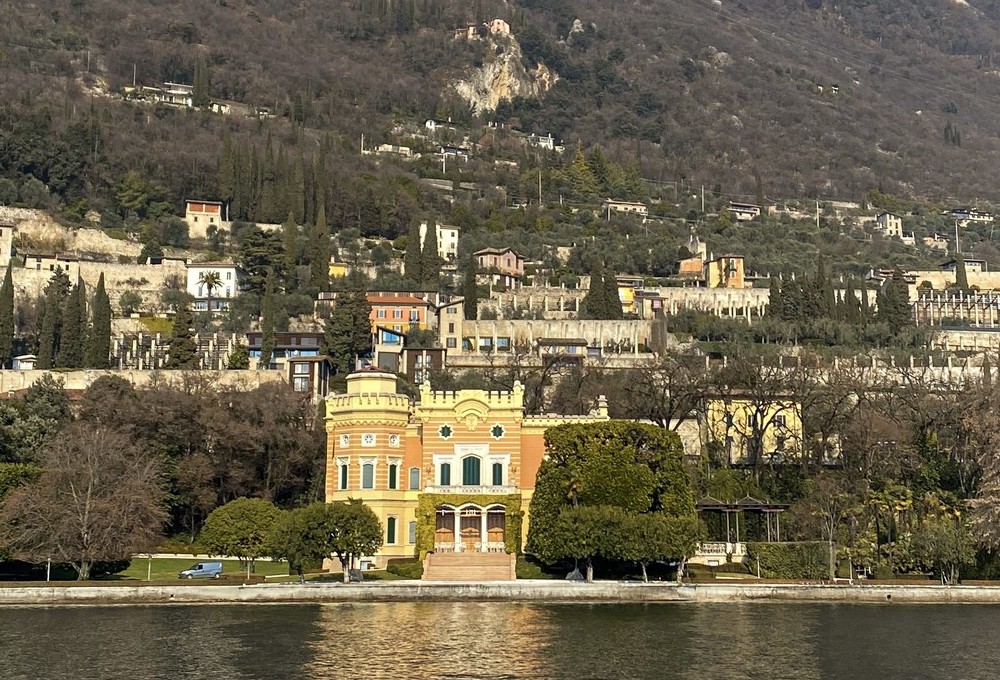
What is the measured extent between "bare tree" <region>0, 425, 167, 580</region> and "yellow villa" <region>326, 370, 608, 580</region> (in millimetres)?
11209

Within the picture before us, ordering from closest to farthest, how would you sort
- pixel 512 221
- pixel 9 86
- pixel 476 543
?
pixel 476 543 < pixel 512 221 < pixel 9 86

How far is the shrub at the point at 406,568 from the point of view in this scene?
7275 centimetres

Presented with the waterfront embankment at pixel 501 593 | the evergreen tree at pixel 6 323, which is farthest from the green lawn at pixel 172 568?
the evergreen tree at pixel 6 323

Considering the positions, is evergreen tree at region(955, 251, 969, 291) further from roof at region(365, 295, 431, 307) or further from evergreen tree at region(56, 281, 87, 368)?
evergreen tree at region(56, 281, 87, 368)

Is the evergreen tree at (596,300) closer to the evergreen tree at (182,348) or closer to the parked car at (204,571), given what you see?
the evergreen tree at (182,348)

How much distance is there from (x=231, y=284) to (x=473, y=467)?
70068 millimetres

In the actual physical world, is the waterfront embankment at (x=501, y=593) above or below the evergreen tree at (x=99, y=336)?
below

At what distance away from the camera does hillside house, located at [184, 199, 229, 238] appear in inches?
6344

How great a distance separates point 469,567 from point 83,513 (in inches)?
762

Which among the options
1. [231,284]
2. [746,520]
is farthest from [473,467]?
[231,284]

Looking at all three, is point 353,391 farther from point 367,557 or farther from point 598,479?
point 598,479

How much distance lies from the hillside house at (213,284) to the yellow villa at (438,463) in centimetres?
6295

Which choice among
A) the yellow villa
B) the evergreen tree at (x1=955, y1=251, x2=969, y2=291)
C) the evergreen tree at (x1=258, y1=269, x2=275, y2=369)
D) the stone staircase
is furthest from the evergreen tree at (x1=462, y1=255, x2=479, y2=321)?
the stone staircase

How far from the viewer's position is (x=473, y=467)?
257 feet
